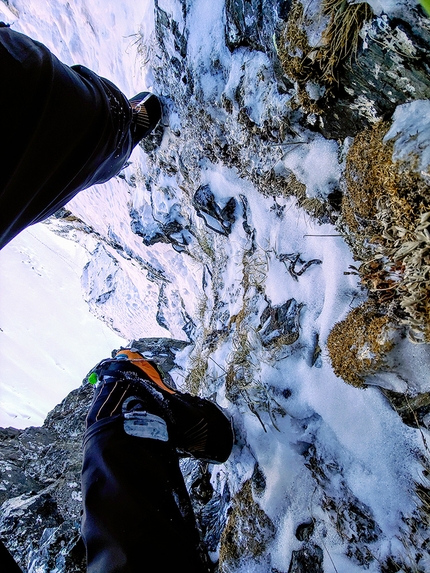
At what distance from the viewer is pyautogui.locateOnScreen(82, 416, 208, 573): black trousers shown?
4.59 ft

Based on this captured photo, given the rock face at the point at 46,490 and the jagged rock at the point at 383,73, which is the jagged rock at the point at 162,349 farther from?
the jagged rock at the point at 383,73

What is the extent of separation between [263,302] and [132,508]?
1411 mm

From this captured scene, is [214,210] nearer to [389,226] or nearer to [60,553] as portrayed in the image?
[389,226]

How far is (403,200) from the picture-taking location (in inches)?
43.4

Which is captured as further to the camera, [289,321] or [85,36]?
[85,36]

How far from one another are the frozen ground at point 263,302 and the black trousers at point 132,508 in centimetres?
53

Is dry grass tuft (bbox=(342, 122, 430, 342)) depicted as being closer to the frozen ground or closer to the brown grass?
the brown grass

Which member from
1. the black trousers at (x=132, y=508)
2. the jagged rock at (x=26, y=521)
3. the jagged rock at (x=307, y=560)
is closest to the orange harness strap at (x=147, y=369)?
the black trousers at (x=132, y=508)

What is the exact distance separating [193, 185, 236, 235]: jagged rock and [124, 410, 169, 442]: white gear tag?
155cm

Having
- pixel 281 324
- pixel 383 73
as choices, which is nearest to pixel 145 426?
pixel 281 324

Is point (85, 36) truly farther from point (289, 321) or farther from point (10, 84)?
point (289, 321)

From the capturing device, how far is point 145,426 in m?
1.88

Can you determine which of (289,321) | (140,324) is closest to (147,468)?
(289,321)

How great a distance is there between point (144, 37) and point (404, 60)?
8.67 feet
